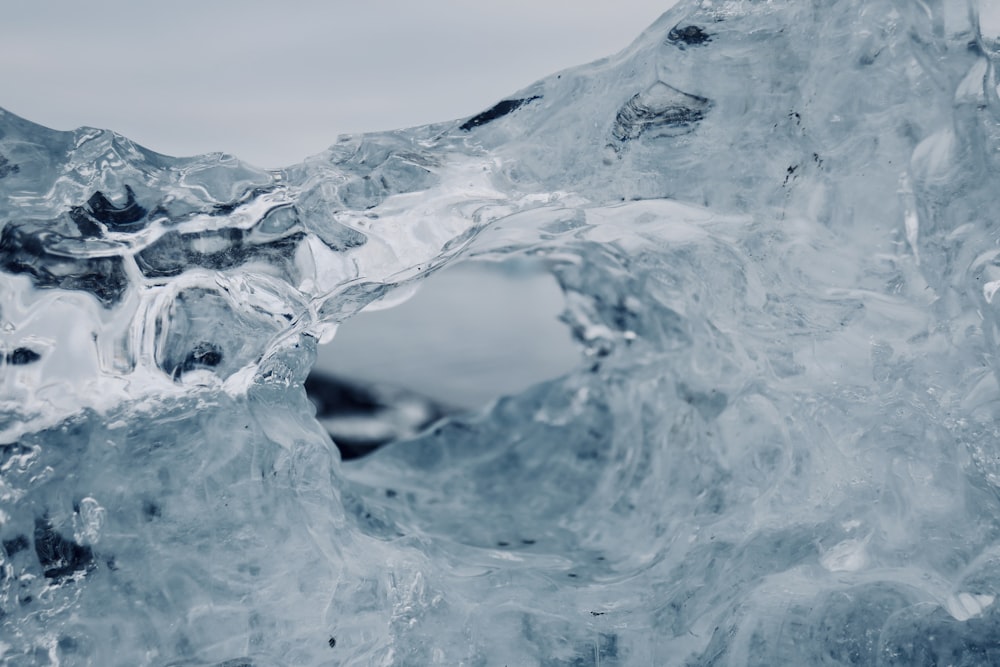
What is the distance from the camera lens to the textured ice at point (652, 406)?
72.4 inches

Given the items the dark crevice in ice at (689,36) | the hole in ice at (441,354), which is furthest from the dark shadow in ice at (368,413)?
the dark crevice in ice at (689,36)

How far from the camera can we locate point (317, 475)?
2.24 meters

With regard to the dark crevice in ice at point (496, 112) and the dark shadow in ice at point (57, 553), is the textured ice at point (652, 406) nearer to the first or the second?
the dark shadow in ice at point (57, 553)

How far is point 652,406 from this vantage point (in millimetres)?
1711

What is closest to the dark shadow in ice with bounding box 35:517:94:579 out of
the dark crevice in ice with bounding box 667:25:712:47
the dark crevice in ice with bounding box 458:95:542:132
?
the dark crevice in ice with bounding box 458:95:542:132

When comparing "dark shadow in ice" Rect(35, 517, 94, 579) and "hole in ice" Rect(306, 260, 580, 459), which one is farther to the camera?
"dark shadow in ice" Rect(35, 517, 94, 579)

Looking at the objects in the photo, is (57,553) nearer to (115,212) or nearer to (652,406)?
(115,212)

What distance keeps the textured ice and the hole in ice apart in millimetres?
71

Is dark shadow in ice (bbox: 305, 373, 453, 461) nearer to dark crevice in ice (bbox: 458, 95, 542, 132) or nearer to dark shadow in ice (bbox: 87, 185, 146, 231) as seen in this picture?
dark shadow in ice (bbox: 87, 185, 146, 231)

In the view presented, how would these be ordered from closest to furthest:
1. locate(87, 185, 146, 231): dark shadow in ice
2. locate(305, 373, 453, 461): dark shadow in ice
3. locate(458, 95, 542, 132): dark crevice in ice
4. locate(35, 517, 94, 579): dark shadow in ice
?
locate(305, 373, 453, 461): dark shadow in ice, locate(35, 517, 94, 579): dark shadow in ice, locate(87, 185, 146, 231): dark shadow in ice, locate(458, 95, 542, 132): dark crevice in ice

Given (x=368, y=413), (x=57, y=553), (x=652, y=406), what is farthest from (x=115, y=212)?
(x=652, y=406)

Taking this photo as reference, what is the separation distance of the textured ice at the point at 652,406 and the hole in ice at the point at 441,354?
7 cm

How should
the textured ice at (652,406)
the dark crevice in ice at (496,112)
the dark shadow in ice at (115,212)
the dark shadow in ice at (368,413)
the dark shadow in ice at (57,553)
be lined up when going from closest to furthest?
A: the dark shadow in ice at (368,413) < the textured ice at (652,406) < the dark shadow in ice at (57,553) < the dark shadow in ice at (115,212) < the dark crevice in ice at (496,112)

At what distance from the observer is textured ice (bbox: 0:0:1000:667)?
1839 mm
